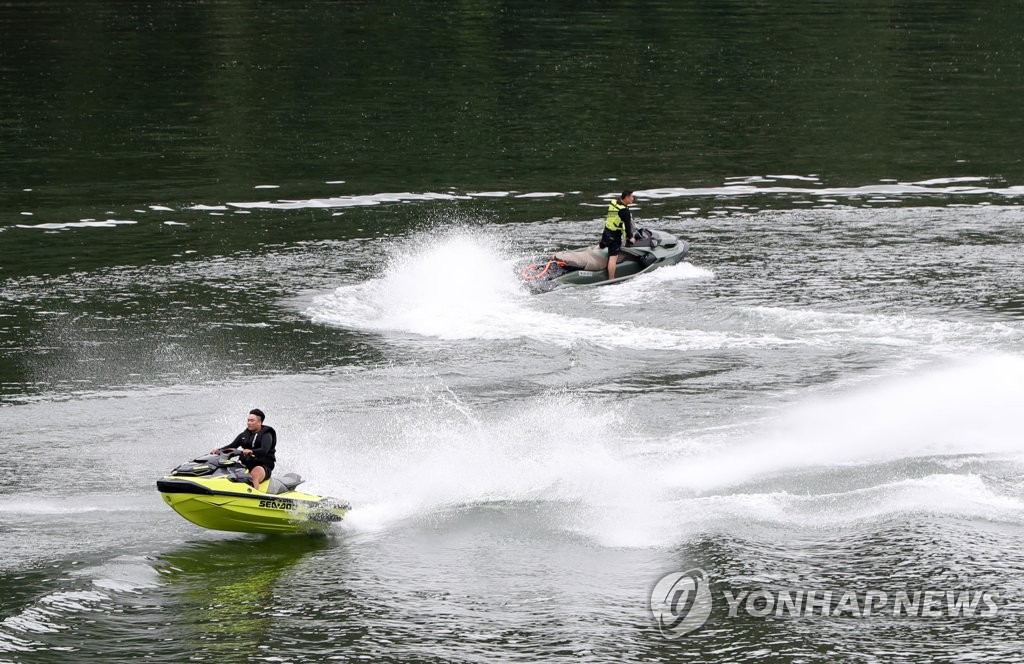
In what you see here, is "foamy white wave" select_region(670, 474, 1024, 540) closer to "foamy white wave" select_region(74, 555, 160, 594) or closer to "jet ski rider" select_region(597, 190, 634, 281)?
"foamy white wave" select_region(74, 555, 160, 594)

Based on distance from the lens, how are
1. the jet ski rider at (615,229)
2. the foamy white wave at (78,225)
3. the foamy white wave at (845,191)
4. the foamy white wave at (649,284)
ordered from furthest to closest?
the foamy white wave at (845,191) < the foamy white wave at (78,225) < the jet ski rider at (615,229) < the foamy white wave at (649,284)

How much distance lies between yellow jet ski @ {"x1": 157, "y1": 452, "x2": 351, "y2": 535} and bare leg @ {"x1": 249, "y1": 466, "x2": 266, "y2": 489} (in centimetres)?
8

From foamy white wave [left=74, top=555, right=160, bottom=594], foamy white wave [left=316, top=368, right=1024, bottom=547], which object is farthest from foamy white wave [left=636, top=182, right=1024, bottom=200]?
foamy white wave [left=74, top=555, right=160, bottom=594]

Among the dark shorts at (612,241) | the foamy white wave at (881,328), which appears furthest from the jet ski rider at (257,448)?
the dark shorts at (612,241)

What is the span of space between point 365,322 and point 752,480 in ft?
38.2

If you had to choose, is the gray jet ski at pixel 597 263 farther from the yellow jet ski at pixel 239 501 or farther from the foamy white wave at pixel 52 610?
the foamy white wave at pixel 52 610

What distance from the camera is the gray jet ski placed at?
32.9m

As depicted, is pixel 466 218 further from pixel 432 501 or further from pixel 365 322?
pixel 432 501

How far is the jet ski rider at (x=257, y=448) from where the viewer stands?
1953 cm

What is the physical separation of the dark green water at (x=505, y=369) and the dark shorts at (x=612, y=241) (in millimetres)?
1090

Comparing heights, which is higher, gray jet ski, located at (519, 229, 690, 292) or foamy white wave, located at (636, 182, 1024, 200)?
foamy white wave, located at (636, 182, 1024, 200)

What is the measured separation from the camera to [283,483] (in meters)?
19.7

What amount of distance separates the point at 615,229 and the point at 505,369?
785 cm

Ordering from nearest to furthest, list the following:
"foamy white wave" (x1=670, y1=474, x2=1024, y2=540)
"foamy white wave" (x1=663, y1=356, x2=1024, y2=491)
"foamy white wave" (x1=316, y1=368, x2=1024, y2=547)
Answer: "foamy white wave" (x1=670, y1=474, x2=1024, y2=540), "foamy white wave" (x1=316, y1=368, x2=1024, y2=547), "foamy white wave" (x1=663, y1=356, x2=1024, y2=491)
